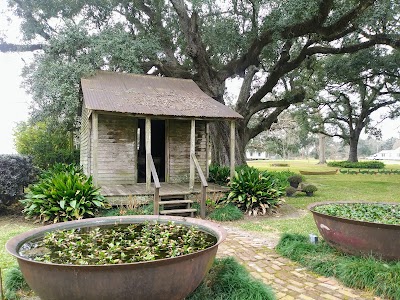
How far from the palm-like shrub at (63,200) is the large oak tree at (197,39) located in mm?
4169

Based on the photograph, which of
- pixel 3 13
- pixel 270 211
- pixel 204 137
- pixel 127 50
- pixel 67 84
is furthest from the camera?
pixel 3 13

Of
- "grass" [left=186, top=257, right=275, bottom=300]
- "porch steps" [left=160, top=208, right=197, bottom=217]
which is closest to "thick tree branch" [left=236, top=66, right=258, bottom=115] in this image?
"porch steps" [left=160, top=208, right=197, bottom=217]

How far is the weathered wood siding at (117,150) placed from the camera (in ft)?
32.6

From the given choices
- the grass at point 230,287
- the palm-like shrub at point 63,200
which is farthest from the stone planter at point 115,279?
the palm-like shrub at point 63,200

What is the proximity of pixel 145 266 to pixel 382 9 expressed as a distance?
1296 cm

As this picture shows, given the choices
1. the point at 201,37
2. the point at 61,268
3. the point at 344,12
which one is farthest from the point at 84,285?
the point at 201,37

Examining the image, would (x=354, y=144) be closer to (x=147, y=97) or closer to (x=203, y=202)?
(x=147, y=97)

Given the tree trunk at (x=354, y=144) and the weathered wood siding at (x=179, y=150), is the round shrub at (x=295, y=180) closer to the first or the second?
the weathered wood siding at (x=179, y=150)

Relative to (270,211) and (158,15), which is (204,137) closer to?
(270,211)

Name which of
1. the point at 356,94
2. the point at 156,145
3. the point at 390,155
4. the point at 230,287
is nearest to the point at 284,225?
the point at 230,287

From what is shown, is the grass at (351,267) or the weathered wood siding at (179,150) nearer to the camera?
the grass at (351,267)

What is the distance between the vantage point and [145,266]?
8.23 feet

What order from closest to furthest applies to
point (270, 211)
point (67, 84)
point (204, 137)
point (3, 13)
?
point (270, 211) → point (67, 84) → point (204, 137) → point (3, 13)

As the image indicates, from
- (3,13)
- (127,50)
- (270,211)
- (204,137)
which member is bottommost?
(270,211)
